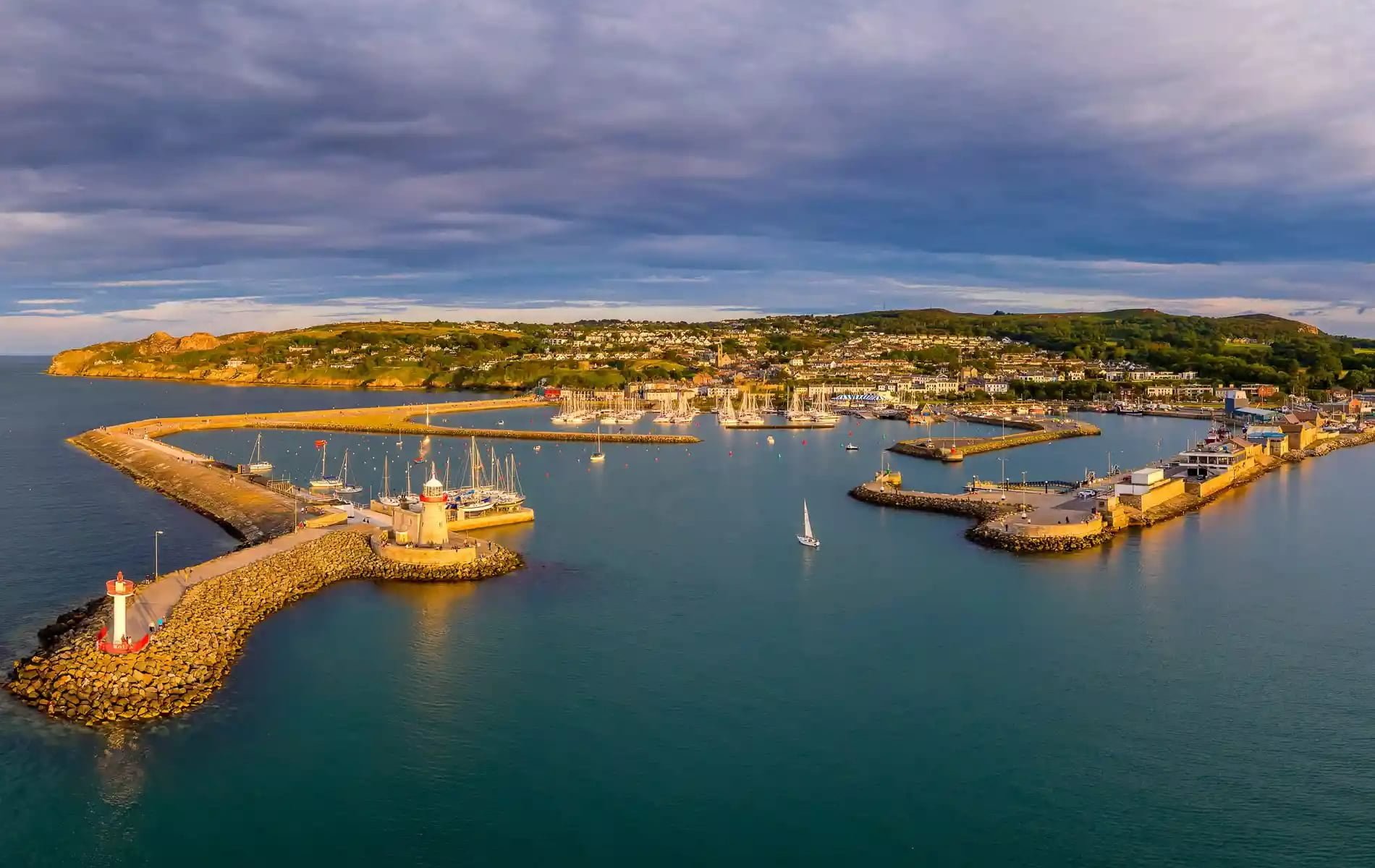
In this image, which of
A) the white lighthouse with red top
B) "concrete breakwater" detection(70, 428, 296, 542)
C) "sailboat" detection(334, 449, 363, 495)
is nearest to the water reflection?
the white lighthouse with red top

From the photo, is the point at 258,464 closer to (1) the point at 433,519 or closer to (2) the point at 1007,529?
(1) the point at 433,519

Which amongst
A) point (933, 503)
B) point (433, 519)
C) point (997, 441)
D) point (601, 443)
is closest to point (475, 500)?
point (433, 519)

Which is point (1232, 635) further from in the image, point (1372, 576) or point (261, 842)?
point (261, 842)

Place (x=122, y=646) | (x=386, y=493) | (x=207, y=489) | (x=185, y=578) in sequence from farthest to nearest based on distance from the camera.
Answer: (x=386, y=493) < (x=207, y=489) < (x=185, y=578) < (x=122, y=646)

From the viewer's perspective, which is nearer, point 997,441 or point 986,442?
point 986,442

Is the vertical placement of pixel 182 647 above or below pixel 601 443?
below

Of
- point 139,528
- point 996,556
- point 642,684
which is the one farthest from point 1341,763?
point 139,528
